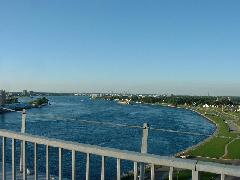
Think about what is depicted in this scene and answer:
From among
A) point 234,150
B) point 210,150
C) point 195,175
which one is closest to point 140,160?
point 195,175

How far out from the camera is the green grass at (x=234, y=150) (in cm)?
3997

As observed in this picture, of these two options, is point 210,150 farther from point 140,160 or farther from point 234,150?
point 140,160

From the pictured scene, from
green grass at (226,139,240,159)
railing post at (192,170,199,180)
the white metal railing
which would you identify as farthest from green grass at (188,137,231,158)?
railing post at (192,170,199,180)

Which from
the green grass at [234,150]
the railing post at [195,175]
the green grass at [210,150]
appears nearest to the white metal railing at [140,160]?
the railing post at [195,175]

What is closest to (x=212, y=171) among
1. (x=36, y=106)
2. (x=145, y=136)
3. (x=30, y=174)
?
(x=145, y=136)

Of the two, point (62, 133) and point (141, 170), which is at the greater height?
point (141, 170)

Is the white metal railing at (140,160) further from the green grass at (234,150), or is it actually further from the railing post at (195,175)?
the green grass at (234,150)

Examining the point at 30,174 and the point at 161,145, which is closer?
the point at 30,174

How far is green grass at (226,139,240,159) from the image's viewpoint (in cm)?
3997

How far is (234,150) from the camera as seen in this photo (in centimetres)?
Answer: 4409

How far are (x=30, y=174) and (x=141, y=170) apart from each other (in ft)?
7.61

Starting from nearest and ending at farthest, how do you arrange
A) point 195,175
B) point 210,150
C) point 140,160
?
point 195,175, point 140,160, point 210,150

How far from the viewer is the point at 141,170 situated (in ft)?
10.2

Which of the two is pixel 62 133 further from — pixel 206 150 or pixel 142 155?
pixel 142 155
